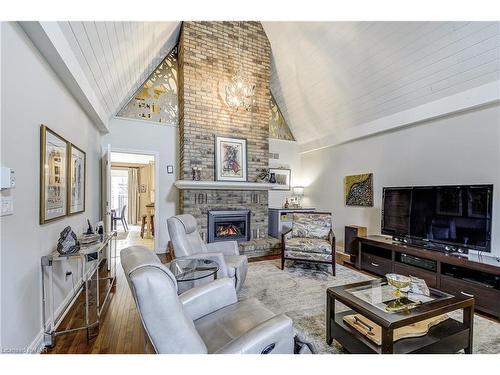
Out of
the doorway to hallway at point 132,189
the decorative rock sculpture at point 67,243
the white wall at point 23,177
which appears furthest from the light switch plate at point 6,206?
the doorway to hallway at point 132,189

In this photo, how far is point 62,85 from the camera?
7.88ft

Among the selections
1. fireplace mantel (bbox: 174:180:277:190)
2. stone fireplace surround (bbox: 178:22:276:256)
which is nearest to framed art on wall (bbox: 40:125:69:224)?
fireplace mantel (bbox: 174:180:277:190)

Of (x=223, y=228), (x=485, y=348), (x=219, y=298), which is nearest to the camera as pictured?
(x=219, y=298)

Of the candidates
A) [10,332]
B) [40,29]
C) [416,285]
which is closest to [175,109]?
[40,29]

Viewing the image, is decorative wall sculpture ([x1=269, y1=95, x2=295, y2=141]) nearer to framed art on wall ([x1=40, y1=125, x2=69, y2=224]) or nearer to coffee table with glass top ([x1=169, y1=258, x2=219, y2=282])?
coffee table with glass top ([x1=169, y1=258, x2=219, y2=282])

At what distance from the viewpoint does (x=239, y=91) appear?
4.71 metres

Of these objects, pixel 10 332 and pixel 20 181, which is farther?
pixel 20 181

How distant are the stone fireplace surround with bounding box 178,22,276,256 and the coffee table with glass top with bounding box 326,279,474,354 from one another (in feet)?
9.04

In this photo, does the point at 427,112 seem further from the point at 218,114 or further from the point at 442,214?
the point at 218,114

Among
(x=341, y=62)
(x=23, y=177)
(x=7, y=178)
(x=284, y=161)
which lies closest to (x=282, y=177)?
(x=284, y=161)

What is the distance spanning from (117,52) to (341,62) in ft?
10.6
